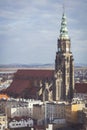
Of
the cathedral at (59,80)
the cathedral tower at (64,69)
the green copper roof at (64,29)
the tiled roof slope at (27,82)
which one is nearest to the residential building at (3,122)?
the cathedral at (59,80)

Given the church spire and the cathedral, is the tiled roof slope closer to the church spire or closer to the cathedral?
the cathedral

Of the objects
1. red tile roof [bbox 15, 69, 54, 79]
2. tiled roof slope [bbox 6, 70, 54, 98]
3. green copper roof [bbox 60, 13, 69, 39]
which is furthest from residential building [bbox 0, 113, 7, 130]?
green copper roof [bbox 60, 13, 69, 39]

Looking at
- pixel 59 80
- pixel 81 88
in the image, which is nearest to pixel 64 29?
pixel 59 80

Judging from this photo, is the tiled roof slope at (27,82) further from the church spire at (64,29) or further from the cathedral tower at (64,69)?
the church spire at (64,29)

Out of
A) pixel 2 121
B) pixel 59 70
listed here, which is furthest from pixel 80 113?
pixel 59 70

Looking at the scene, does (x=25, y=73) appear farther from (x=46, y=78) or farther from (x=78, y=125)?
(x=78, y=125)

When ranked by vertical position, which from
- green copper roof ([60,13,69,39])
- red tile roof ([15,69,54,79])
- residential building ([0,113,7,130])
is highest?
green copper roof ([60,13,69,39])

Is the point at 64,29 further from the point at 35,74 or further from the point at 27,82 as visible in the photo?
the point at 27,82
